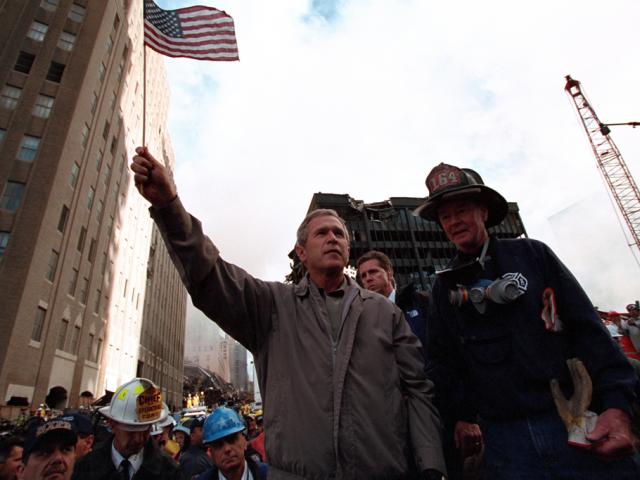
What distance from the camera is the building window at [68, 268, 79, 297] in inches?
945

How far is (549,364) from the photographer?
183 cm

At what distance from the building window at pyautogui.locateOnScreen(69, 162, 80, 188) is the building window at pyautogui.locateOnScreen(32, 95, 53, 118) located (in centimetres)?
339

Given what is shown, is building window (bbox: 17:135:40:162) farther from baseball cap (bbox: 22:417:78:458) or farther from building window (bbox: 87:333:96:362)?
baseball cap (bbox: 22:417:78:458)

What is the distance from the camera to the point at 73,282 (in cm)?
2448

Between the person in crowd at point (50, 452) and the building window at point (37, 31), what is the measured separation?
32.5 meters

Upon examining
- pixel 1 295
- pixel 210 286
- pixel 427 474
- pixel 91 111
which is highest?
pixel 91 111

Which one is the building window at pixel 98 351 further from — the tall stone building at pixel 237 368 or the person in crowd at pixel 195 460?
the tall stone building at pixel 237 368

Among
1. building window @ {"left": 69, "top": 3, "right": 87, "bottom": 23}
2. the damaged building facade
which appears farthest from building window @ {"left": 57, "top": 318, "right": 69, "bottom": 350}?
the damaged building facade

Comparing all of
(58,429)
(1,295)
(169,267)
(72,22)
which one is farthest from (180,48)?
(169,267)

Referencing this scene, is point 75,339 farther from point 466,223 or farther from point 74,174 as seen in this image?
point 466,223

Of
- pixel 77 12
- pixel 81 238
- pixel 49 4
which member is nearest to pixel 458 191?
pixel 81 238

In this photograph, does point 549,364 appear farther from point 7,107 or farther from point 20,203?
point 7,107

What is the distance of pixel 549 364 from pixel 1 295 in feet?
77.0

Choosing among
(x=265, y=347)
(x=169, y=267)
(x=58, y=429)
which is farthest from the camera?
(x=169, y=267)
